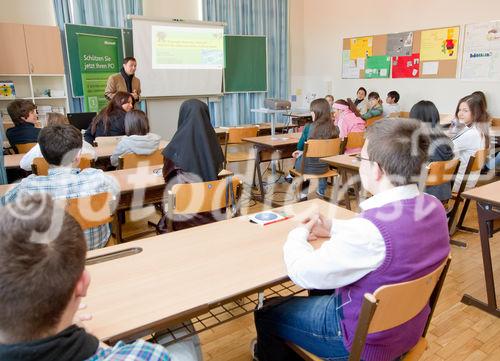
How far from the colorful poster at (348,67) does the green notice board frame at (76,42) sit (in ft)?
13.1

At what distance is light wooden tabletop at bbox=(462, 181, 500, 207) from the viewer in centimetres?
223

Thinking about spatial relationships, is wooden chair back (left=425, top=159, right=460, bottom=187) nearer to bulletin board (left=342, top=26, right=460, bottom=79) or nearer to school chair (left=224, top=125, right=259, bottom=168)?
school chair (left=224, top=125, right=259, bottom=168)

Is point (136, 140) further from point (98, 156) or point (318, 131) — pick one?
point (318, 131)

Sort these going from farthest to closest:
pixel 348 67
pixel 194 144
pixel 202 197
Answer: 1. pixel 348 67
2. pixel 194 144
3. pixel 202 197

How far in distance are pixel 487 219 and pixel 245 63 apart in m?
6.09

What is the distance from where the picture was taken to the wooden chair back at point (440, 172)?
2.93 metres

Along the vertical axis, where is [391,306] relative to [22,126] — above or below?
below

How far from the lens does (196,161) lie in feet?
8.35

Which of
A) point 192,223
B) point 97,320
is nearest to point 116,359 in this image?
point 97,320

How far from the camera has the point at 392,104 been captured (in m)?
6.84

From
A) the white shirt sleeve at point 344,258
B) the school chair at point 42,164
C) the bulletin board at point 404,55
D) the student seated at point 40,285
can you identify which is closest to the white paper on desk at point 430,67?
the bulletin board at point 404,55

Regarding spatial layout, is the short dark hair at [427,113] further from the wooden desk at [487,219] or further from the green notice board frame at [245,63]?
the green notice board frame at [245,63]

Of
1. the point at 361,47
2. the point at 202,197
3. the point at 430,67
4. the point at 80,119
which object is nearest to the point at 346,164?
the point at 202,197

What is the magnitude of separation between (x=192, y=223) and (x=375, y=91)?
5.78 m
